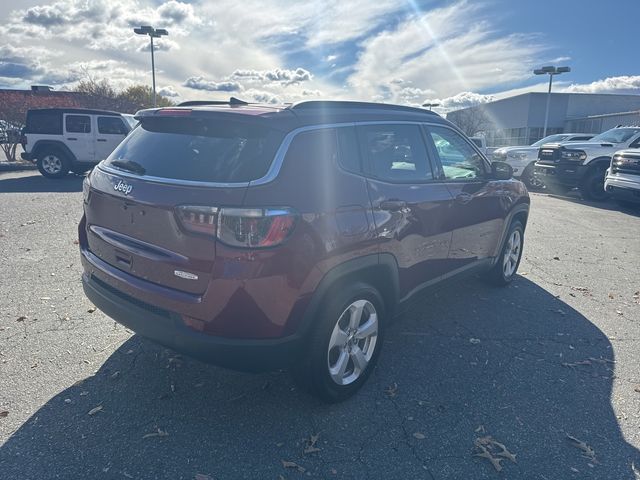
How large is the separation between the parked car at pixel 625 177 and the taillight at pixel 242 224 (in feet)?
33.8

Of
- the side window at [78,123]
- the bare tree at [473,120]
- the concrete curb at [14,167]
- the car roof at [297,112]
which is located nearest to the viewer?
the car roof at [297,112]

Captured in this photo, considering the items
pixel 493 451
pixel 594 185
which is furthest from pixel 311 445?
pixel 594 185

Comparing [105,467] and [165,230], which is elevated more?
[165,230]

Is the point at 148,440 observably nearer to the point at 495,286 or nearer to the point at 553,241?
the point at 495,286

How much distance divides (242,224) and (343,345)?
1141 millimetres

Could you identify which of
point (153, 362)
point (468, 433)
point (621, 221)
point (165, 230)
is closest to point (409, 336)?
point (468, 433)

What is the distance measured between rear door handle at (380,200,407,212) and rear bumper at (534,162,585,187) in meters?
11.5

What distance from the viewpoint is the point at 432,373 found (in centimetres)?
336

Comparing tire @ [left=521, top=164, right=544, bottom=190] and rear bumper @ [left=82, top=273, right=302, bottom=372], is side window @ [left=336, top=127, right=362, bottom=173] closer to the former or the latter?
rear bumper @ [left=82, top=273, right=302, bottom=372]

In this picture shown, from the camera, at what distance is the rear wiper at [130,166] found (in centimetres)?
273

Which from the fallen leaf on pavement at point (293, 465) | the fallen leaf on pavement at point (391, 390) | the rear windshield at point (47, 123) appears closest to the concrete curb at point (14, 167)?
the rear windshield at point (47, 123)

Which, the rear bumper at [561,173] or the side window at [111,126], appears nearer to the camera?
the rear bumper at [561,173]

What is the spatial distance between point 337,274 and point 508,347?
1987 millimetres

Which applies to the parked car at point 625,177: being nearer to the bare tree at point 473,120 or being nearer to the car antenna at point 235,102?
the car antenna at point 235,102
